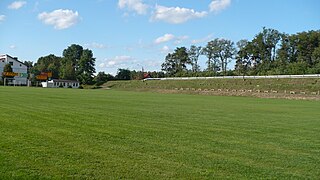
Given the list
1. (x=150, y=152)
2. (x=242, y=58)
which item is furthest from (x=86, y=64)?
(x=150, y=152)

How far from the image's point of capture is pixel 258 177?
707 cm

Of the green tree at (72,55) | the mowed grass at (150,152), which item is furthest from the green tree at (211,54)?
the mowed grass at (150,152)

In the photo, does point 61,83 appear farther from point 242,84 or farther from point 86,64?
point 242,84

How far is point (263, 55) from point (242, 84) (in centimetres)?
3407

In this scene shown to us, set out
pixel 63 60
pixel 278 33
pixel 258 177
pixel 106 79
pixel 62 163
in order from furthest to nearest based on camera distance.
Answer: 1. pixel 63 60
2. pixel 106 79
3. pixel 278 33
4. pixel 62 163
5. pixel 258 177

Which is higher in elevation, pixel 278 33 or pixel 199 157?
pixel 278 33

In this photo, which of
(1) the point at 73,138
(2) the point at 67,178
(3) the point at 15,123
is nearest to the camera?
(2) the point at 67,178

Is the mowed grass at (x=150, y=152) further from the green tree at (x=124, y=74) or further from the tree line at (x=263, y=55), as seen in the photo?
the green tree at (x=124, y=74)

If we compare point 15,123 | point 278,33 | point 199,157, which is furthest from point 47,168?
point 278,33

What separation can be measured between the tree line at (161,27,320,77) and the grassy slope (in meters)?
13.8

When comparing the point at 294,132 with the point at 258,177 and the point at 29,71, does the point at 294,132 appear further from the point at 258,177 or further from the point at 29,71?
the point at 29,71

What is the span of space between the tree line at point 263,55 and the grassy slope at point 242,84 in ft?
45.4

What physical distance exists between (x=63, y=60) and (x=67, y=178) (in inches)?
5967

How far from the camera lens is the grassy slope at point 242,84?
69562mm
